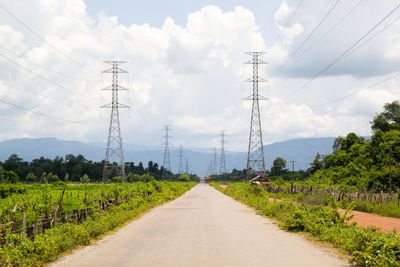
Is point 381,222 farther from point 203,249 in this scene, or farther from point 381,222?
point 203,249

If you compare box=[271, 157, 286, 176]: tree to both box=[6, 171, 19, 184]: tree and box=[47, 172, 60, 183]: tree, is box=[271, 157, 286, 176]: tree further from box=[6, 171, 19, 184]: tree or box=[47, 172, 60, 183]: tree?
box=[6, 171, 19, 184]: tree

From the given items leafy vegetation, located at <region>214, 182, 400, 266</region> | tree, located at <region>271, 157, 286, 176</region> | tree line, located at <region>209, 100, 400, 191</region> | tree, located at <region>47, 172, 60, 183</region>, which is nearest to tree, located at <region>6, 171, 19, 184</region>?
tree, located at <region>47, 172, 60, 183</region>

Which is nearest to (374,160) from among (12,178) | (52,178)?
(12,178)

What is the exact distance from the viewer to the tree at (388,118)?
2362 inches

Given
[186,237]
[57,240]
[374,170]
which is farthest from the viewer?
[374,170]

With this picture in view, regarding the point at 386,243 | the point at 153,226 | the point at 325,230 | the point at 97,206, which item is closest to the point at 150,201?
the point at 97,206

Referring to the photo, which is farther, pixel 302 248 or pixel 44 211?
pixel 44 211

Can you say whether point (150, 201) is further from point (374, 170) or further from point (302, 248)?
point (374, 170)

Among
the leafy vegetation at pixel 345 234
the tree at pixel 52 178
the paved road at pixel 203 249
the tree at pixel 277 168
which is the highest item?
the tree at pixel 277 168

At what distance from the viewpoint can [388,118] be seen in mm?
64562

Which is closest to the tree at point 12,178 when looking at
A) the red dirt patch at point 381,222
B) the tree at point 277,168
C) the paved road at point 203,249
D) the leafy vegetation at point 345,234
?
the leafy vegetation at point 345,234

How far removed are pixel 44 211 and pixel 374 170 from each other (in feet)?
138

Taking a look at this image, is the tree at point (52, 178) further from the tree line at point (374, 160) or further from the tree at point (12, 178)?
the tree line at point (374, 160)

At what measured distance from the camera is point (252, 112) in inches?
2111
